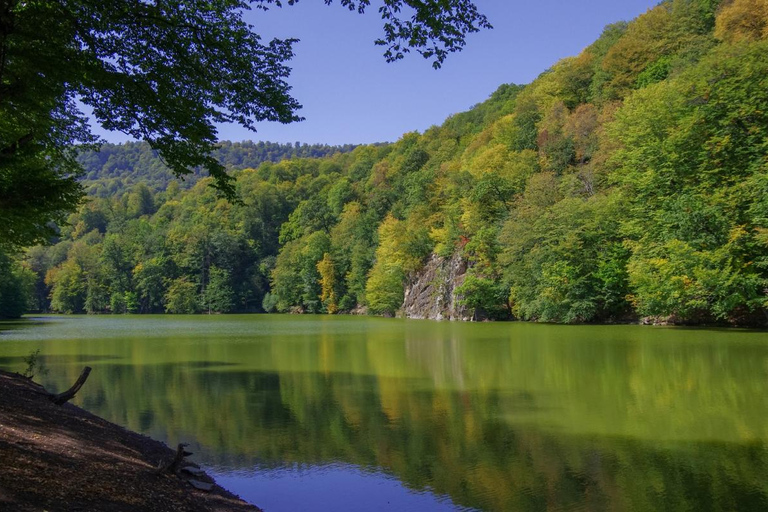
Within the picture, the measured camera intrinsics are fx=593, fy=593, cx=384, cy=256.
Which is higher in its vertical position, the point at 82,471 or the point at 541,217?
the point at 541,217

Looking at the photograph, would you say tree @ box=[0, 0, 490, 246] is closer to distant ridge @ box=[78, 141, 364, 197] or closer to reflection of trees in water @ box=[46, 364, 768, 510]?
reflection of trees in water @ box=[46, 364, 768, 510]

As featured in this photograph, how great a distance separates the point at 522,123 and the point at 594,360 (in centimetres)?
4298

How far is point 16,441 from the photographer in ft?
21.1

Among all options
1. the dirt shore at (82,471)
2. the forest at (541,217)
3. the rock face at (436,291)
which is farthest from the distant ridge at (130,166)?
the dirt shore at (82,471)

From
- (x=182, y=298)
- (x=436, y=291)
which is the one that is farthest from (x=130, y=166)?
(x=436, y=291)

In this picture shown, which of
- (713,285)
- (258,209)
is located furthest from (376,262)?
(713,285)

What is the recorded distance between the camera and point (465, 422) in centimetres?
1066

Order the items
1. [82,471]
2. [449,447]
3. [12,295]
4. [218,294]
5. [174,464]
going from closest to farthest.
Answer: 1. [82,471]
2. [174,464]
3. [449,447]
4. [12,295]
5. [218,294]

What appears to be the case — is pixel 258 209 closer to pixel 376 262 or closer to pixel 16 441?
pixel 376 262

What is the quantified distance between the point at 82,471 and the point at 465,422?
6486 mm

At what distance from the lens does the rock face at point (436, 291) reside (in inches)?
1955

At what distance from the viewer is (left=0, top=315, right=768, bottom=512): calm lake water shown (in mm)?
7171

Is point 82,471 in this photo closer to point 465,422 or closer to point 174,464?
point 174,464

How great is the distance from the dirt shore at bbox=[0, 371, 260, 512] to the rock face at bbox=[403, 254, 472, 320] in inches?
1578
